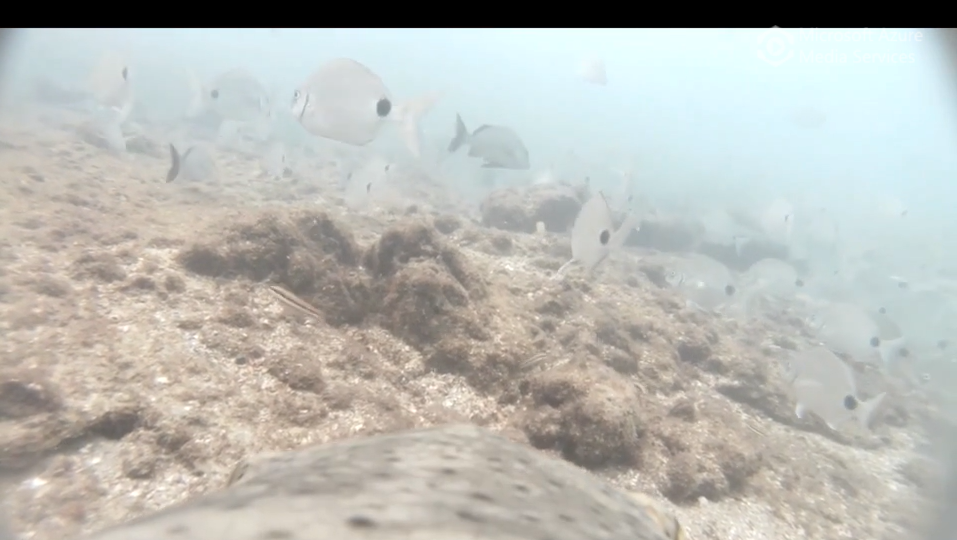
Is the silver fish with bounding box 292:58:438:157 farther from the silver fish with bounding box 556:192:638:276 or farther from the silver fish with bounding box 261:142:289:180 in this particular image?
the silver fish with bounding box 261:142:289:180

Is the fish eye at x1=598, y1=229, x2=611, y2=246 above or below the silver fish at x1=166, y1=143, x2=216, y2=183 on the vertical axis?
above

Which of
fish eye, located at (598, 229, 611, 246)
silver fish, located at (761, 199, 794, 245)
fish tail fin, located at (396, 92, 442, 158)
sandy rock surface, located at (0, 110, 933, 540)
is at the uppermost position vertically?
silver fish, located at (761, 199, 794, 245)

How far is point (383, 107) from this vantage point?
5422 mm

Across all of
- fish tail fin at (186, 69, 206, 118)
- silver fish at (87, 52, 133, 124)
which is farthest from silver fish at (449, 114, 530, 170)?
silver fish at (87, 52, 133, 124)

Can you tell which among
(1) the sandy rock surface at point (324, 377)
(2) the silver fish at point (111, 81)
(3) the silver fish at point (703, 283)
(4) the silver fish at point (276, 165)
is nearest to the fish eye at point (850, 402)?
(1) the sandy rock surface at point (324, 377)

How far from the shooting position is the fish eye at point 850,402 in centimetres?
601

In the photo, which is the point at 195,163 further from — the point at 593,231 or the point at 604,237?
the point at 604,237

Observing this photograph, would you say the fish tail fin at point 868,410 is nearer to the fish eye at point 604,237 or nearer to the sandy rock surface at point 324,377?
the sandy rock surface at point 324,377

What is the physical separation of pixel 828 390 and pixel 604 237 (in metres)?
3.50

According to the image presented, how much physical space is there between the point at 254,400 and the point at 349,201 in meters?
9.99

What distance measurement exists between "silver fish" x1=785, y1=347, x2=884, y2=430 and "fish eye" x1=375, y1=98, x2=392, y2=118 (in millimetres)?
6184

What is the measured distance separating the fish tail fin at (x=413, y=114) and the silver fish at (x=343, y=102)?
30.3 inches

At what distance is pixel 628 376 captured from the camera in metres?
6.27

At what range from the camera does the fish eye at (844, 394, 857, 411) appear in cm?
601
